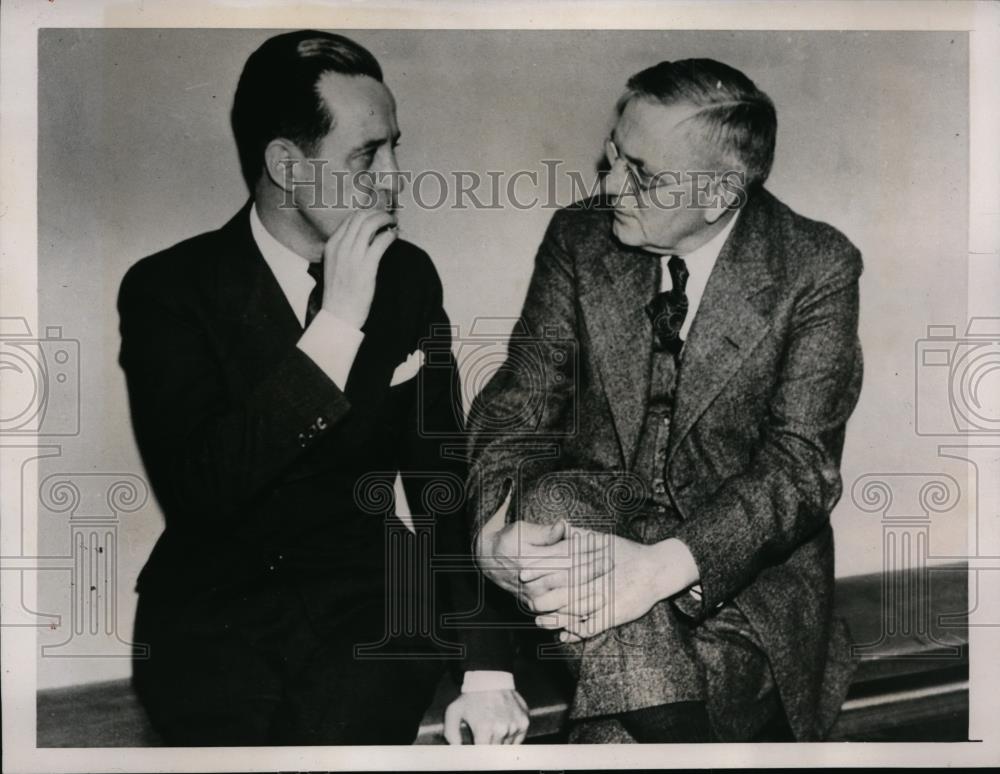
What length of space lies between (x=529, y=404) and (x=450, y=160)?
25.9 inches

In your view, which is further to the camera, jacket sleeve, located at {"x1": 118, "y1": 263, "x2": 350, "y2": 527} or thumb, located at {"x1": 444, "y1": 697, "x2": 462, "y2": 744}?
thumb, located at {"x1": 444, "y1": 697, "x2": 462, "y2": 744}

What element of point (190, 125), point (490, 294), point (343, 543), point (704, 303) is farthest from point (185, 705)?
point (704, 303)

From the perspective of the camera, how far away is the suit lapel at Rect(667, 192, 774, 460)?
274 cm

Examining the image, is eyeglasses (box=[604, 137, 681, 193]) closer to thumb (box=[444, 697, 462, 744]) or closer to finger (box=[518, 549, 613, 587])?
finger (box=[518, 549, 613, 587])

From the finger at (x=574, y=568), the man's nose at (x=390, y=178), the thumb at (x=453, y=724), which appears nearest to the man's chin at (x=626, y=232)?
the man's nose at (x=390, y=178)

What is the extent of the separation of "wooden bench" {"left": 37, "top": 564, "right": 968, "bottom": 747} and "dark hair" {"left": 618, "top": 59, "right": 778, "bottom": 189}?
1113mm

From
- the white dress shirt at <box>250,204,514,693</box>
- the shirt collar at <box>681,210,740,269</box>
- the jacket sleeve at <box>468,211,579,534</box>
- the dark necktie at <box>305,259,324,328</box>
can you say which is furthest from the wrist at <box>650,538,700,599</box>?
the dark necktie at <box>305,259,324,328</box>

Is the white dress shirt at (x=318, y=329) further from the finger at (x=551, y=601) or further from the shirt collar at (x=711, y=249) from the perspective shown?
the shirt collar at (x=711, y=249)

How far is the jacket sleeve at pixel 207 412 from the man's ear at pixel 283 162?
1.25 feet

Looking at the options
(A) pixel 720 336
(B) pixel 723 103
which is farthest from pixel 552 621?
(B) pixel 723 103

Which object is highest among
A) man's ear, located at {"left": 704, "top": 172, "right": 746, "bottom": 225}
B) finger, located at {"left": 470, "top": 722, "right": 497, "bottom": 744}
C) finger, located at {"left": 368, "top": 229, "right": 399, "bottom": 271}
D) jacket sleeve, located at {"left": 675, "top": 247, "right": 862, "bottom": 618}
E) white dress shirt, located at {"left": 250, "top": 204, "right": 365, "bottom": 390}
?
man's ear, located at {"left": 704, "top": 172, "right": 746, "bottom": 225}

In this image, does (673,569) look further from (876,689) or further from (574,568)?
(876,689)

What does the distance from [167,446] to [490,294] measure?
89cm

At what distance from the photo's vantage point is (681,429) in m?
2.73
